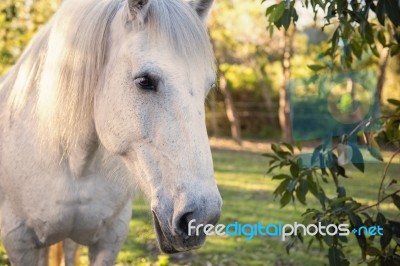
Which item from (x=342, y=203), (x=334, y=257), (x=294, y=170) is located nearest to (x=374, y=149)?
(x=342, y=203)

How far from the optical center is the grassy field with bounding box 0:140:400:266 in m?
4.94

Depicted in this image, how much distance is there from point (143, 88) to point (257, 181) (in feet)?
28.6

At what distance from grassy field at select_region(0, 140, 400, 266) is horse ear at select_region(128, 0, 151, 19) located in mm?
881

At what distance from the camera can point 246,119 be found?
22.4 m

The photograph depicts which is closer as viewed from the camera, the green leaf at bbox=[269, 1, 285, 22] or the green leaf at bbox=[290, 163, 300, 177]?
the green leaf at bbox=[269, 1, 285, 22]

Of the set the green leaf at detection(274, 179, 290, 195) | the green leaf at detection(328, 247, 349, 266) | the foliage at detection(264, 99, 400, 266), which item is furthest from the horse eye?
the green leaf at detection(328, 247, 349, 266)

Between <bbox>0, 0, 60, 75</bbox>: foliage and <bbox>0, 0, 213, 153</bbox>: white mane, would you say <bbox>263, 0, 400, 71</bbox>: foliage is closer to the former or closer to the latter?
<bbox>0, 0, 213, 153</bbox>: white mane

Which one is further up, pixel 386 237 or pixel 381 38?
pixel 381 38

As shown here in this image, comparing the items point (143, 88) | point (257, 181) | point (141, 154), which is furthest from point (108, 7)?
point (257, 181)

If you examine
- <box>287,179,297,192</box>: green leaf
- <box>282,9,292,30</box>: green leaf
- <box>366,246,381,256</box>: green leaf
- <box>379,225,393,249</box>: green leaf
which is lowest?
<box>366,246,381,256</box>: green leaf

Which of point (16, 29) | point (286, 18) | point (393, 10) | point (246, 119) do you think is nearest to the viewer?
point (393, 10)

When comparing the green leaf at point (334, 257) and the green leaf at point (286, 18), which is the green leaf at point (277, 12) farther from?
the green leaf at point (334, 257)

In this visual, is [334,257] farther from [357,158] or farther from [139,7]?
[139,7]

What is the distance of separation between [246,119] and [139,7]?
20510 millimetres
